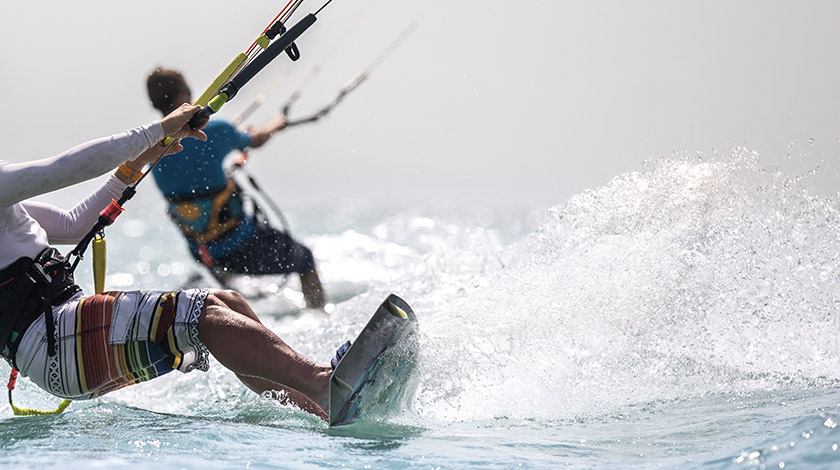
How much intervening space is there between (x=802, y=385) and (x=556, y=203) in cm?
219

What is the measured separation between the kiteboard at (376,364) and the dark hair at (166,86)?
8.81 ft

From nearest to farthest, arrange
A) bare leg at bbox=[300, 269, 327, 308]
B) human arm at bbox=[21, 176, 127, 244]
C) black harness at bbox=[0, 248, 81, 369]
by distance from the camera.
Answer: black harness at bbox=[0, 248, 81, 369], human arm at bbox=[21, 176, 127, 244], bare leg at bbox=[300, 269, 327, 308]

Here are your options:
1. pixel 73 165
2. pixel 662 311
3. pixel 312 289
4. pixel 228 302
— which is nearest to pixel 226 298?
pixel 228 302

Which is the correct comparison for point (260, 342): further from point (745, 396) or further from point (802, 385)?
point (802, 385)

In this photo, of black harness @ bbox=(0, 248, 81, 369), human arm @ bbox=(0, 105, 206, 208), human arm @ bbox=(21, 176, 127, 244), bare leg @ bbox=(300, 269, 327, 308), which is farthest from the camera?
bare leg @ bbox=(300, 269, 327, 308)

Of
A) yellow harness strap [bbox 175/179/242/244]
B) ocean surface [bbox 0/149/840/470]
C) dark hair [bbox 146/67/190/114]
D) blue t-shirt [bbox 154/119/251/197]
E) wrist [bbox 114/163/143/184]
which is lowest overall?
ocean surface [bbox 0/149/840/470]

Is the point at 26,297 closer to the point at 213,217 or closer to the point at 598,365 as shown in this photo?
the point at 598,365

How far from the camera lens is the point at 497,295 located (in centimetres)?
449

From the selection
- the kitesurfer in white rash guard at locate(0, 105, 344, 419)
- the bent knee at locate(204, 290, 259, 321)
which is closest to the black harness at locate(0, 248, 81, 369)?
the kitesurfer in white rash guard at locate(0, 105, 344, 419)

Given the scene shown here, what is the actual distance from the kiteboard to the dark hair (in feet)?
8.81

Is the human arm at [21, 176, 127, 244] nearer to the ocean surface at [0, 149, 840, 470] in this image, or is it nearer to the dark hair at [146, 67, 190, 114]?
the ocean surface at [0, 149, 840, 470]

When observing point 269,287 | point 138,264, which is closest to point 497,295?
point 269,287

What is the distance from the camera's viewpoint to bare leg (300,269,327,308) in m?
6.49

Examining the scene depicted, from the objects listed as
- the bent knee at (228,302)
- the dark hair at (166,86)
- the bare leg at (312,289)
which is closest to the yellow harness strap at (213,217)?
the bare leg at (312,289)
